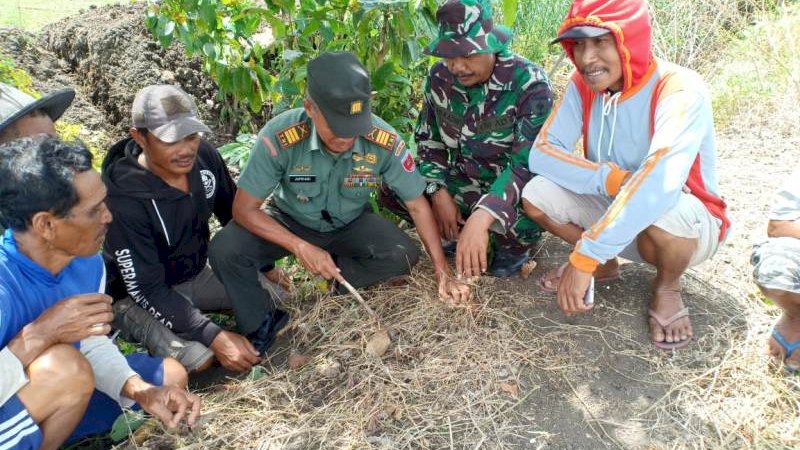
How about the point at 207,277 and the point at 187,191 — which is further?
the point at 207,277

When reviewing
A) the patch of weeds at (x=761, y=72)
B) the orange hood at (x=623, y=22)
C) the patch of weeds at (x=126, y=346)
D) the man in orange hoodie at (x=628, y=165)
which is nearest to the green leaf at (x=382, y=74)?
the man in orange hoodie at (x=628, y=165)

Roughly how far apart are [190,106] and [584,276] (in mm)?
1744

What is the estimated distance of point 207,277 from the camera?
3.01 metres

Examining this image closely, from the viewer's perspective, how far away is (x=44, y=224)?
1.94 metres

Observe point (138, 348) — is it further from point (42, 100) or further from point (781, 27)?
point (781, 27)

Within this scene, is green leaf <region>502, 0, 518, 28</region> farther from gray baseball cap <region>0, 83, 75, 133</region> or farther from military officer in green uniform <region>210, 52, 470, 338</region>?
gray baseball cap <region>0, 83, 75, 133</region>

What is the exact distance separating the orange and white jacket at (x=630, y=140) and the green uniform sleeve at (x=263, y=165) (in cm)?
108

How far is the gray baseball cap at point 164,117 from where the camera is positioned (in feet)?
8.12

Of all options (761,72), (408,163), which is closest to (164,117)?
(408,163)

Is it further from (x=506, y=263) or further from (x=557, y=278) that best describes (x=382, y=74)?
(x=557, y=278)

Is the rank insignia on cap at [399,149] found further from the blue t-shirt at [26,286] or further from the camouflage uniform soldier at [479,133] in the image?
the blue t-shirt at [26,286]

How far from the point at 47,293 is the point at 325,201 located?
3.86ft

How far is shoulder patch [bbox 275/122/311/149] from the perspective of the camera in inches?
102

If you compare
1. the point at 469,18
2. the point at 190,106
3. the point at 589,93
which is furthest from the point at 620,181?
the point at 190,106
